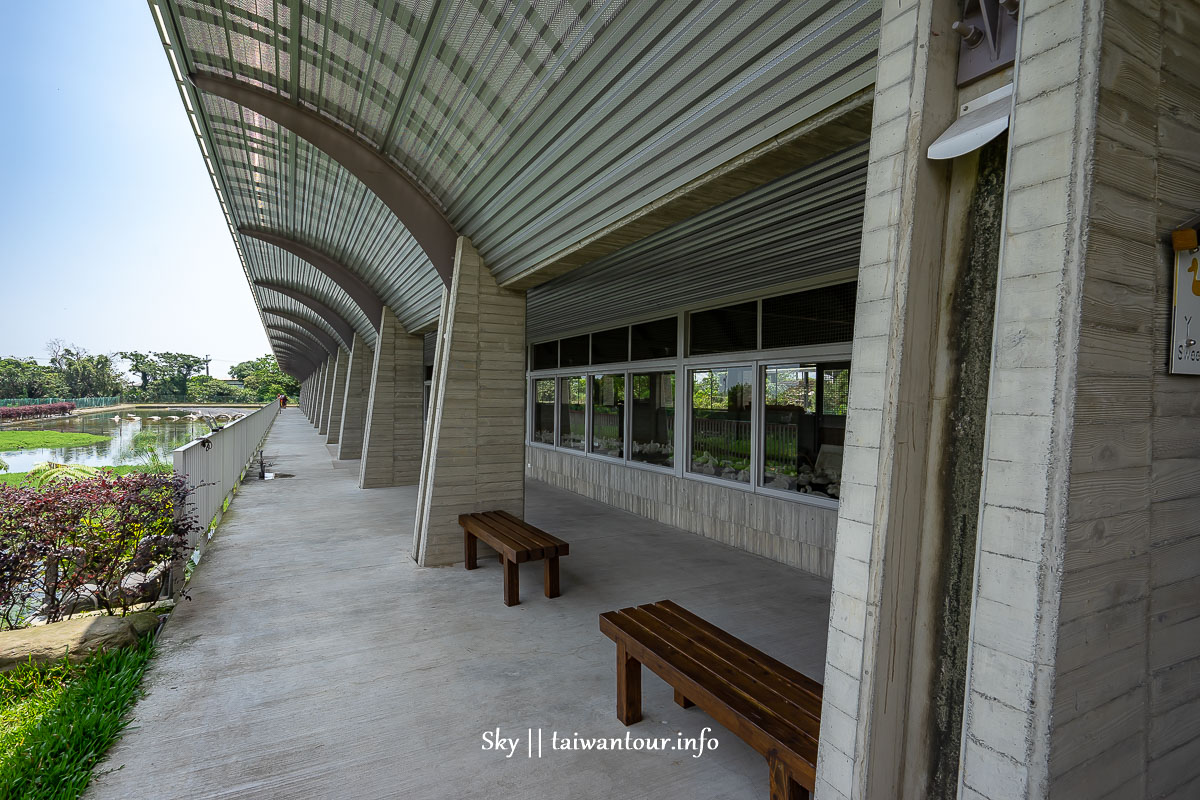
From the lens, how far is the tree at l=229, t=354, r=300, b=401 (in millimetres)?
83938

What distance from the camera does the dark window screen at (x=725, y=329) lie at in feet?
21.8

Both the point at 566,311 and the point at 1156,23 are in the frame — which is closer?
the point at 1156,23

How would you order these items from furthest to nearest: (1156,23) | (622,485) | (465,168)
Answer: (622,485) < (465,168) < (1156,23)

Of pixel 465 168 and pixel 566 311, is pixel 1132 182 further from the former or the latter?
pixel 566 311

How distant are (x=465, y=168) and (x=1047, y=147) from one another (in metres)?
4.68

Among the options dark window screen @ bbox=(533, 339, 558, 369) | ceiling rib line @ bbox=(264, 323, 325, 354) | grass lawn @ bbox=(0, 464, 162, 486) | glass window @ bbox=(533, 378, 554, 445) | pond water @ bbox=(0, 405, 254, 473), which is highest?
ceiling rib line @ bbox=(264, 323, 325, 354)

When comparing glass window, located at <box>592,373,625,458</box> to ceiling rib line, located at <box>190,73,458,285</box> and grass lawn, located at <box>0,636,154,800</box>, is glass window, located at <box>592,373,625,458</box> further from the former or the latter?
grass lawn, located at <box>0,636,154,800</box>

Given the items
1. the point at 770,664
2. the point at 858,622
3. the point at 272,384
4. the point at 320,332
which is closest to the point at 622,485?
the point at 770,664

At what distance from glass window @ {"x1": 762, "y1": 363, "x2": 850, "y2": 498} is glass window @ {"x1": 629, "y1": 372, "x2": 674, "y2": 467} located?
5.86 feet

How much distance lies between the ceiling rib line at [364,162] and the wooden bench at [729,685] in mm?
4521

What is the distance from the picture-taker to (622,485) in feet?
29.7

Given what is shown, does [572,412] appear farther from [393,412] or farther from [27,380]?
[27,380]

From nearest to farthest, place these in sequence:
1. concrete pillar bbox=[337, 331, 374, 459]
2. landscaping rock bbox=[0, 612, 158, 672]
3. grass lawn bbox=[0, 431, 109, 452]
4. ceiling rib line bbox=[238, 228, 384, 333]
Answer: landscaping rock bbox=[0, 612, 158, 672] < ceiling rib line bbox=[238, 228, 384, 333] < concrete pillar bbox=[337, 331, 374, 459] < grass lawn bbox=[0, 431, 109, 452]

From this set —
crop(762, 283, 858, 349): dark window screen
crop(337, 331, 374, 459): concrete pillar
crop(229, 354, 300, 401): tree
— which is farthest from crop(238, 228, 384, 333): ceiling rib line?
crop(229, 354, 300, 401): tree
